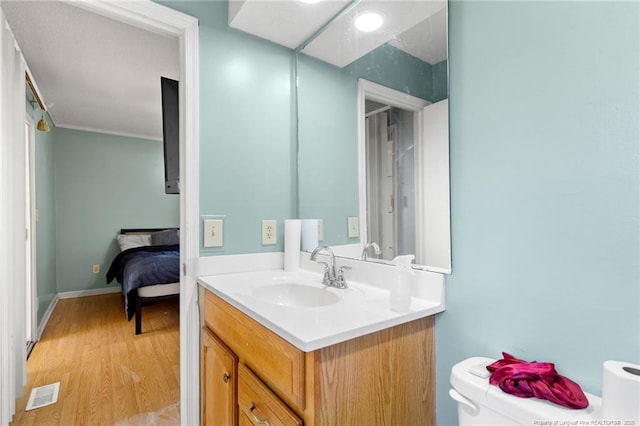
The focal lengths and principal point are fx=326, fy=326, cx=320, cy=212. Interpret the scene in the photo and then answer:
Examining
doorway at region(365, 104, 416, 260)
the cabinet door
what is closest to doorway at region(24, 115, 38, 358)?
the cabinet door

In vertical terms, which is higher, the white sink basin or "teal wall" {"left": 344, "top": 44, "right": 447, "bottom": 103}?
"teal wall" {"left": 344, "top": 44, "right": 447, "bottom": 103}

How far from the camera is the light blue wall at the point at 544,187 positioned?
691 mm

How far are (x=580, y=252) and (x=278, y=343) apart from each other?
29.7 inches

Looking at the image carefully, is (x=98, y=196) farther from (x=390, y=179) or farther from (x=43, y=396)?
(x=390, y=179)

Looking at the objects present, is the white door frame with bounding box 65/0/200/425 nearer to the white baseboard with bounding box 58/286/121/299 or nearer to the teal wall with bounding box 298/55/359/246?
the teal wall with bounding box 298/55/359/246

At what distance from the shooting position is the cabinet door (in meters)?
1.11

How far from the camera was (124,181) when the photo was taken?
Result: 4637mm

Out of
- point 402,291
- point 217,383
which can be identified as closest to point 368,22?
point 402,291

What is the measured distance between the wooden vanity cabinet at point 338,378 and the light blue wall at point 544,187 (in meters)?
0.10

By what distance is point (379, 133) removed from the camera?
129 cm

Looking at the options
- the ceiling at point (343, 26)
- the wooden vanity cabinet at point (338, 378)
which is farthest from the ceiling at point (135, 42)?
the wooden vanity cabinet at point (338, 378)

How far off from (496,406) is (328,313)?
0.44 metres

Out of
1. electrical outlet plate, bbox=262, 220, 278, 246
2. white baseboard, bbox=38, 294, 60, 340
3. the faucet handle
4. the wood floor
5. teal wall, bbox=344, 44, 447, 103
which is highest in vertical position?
teal wall, bbox=344, 44, 447, 103

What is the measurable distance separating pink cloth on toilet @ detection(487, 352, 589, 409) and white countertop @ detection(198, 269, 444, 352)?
0.26 m
